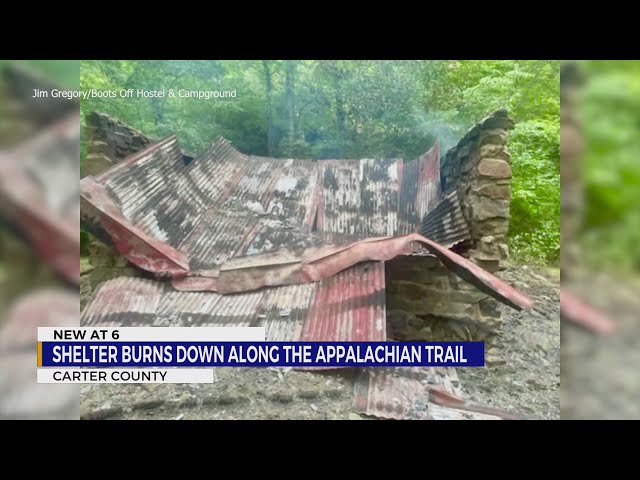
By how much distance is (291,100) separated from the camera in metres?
2.72

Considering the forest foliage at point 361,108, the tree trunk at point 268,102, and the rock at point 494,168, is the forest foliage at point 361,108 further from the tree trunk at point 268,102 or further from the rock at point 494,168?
the rock at point 494,168

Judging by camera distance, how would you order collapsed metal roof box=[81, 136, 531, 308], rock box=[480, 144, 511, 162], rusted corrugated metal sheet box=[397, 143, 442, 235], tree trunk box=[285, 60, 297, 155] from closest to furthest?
tree trunk box=[285, 60, 297, 155]
collapsed metal roof box=[81, 136, 531, 308]
rock box=[480, 144, 511, 162]
rusted corrugated metal sheet box=[397, 143, 442, 235]

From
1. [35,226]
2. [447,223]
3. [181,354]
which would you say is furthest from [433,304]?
[35,226]

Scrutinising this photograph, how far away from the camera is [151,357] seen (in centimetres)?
219

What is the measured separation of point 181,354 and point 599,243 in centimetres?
253

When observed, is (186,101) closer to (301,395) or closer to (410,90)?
(410,90)

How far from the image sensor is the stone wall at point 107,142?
230cm

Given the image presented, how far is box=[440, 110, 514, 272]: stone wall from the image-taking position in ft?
8.59

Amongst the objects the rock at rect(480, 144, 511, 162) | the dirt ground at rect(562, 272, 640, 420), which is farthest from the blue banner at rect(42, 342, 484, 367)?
the rock at rect(480, 144, 511, 162)

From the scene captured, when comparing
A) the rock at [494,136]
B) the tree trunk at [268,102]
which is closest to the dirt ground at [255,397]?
the rock at [494,136]

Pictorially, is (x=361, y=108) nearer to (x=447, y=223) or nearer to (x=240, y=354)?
(x=447, y=223)

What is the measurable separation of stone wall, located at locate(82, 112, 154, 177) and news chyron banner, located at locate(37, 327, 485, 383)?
1.11 metres

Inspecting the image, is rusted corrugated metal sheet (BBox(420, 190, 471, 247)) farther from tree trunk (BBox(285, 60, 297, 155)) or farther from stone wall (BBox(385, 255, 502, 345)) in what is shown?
tree trunk (BBox(285, 60, 297, 155))

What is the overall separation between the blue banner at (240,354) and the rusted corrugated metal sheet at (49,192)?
500 mm
